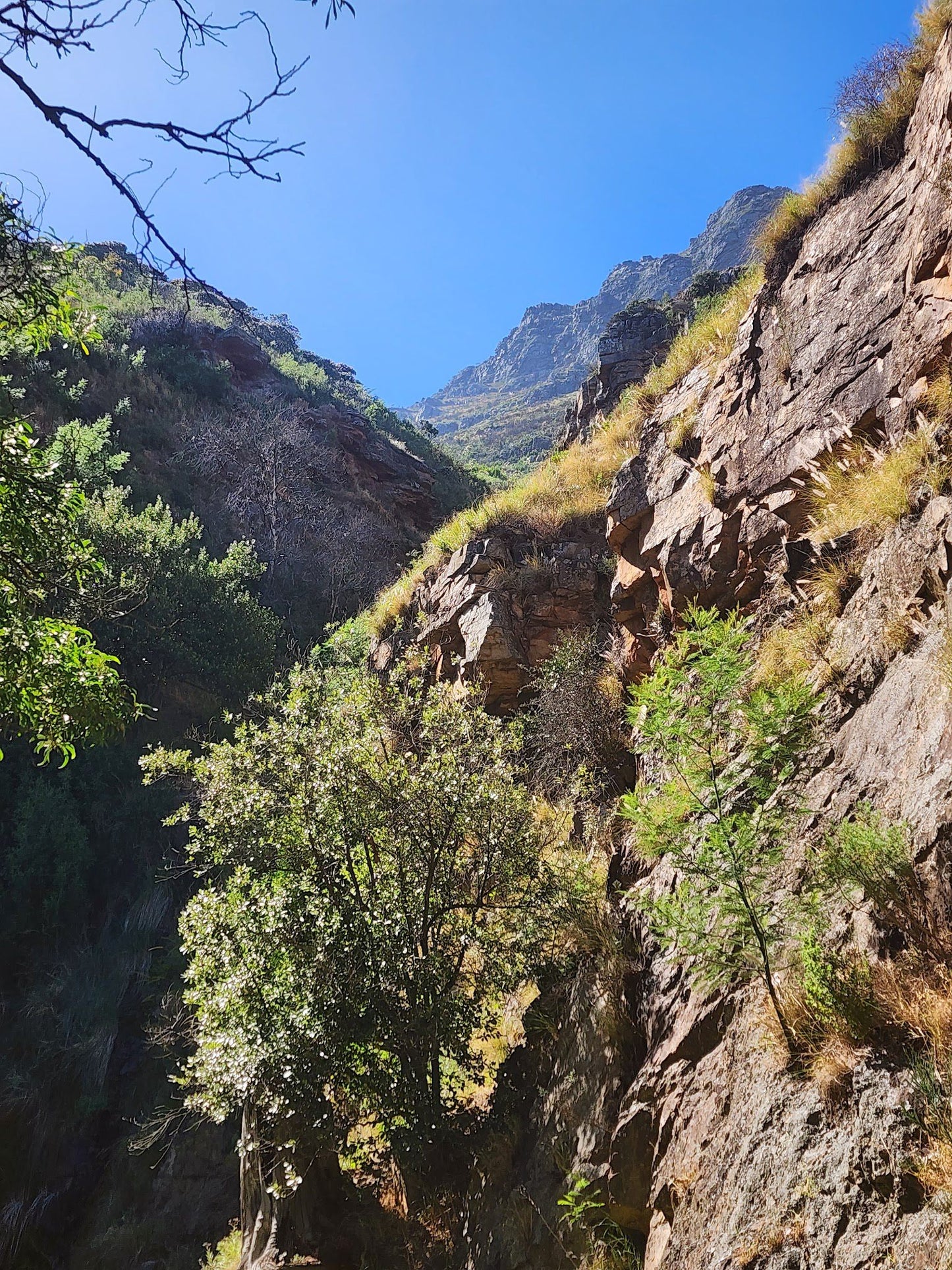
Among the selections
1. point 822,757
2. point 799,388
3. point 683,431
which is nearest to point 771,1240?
point 822,757

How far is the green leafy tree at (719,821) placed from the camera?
304cm

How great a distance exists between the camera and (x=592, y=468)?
10.8m

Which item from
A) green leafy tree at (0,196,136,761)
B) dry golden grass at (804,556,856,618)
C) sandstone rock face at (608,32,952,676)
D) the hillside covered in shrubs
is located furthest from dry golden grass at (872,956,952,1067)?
green leafy tree at (0,196,136,761)

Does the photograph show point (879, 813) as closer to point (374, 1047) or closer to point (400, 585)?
point (374, 1047)

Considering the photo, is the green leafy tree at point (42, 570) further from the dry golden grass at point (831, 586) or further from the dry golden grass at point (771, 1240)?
the dry golden grass at point (831, 586)

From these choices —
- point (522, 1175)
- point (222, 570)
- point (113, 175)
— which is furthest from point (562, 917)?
point (222, 570)

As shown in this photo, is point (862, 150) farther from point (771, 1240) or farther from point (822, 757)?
point (771, 1240)

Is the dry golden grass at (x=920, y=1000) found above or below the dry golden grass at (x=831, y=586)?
below

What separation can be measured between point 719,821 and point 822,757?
3.91 feet

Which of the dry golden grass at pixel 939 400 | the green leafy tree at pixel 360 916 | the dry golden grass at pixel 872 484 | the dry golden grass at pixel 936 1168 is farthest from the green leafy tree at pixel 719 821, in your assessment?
the dry golden grass at pixel 939 400

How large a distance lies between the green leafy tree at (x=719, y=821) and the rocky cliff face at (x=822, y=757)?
0.35 meters

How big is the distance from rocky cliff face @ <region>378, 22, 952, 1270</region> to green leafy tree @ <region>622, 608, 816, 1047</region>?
13.8 inches

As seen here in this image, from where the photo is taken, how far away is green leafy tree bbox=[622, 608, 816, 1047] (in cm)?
304

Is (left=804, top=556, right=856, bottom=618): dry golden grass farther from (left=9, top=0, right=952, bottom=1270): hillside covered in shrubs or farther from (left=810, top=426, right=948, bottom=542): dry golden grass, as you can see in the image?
(left=810, top=426, right=948, bottom=542): dry golden grass
